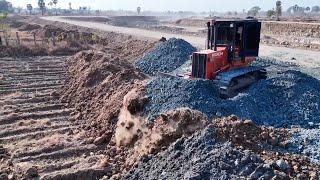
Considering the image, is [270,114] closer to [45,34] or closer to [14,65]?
[14,65]

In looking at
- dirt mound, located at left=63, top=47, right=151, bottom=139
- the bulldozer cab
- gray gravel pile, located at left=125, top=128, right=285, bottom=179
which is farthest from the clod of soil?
gray gravel pile, located at left=125, top=128, right=285, bottom=179

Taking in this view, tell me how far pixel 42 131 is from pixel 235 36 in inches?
271

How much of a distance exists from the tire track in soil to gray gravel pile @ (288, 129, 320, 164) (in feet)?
15.0

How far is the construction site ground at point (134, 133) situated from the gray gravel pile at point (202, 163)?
0.02m

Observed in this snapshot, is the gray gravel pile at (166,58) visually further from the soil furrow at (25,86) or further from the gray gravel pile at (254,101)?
the gray gravel pile at (254,101)

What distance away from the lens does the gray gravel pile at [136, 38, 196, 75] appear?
18514 millimetres

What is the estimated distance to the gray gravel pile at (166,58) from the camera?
729 inches

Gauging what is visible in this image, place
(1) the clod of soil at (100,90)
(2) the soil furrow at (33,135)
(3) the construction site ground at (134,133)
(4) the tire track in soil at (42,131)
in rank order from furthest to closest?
(1) the clod of soil at (100,90) → (2) the soil furrow at (33,135) → (4) the tire track in soil at (42,131) → (3) the construction site ground at (134,133)

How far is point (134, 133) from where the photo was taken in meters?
11.0

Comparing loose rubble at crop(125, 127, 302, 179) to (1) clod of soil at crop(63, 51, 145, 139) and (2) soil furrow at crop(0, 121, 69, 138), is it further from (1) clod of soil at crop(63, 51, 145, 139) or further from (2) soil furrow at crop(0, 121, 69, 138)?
(2) soil furrow at crop(0, 121, 69, 138)

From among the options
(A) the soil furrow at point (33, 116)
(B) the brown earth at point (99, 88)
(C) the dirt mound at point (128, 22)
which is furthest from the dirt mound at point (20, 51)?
(C) the dirt mound at point (128, 22)

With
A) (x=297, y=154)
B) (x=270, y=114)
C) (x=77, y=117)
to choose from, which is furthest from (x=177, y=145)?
(x=77, y=117)

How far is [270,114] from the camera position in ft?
37.3

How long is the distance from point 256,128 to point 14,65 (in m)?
15.5
